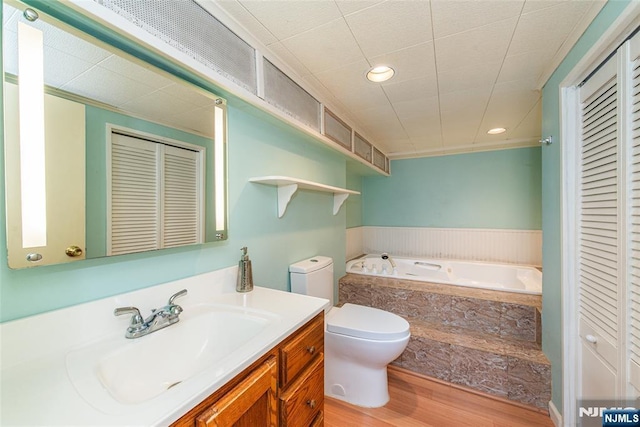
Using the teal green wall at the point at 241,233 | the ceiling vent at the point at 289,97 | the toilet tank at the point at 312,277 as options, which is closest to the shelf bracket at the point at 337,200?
the teal green wall at the point at 241,233

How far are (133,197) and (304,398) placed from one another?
0.99m

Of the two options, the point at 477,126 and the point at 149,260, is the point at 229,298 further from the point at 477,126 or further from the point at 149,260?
the point at 477,126

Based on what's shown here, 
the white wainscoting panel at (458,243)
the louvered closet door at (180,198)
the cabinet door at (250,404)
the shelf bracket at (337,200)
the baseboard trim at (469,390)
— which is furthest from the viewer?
the white wainscoting panel at (458,243)

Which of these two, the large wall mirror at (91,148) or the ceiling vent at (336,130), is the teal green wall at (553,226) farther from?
the large wall mirror at (91,148)

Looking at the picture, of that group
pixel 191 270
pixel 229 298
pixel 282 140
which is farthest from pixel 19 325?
pixel 282 140

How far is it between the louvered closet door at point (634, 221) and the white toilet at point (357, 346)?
92cm

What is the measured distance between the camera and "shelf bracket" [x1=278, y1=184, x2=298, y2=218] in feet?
5.29

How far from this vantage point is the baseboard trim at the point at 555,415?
145 cm

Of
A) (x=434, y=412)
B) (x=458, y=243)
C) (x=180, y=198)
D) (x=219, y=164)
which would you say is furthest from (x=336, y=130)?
(x=458, y=243)

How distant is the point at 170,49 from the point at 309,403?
1.45 meters

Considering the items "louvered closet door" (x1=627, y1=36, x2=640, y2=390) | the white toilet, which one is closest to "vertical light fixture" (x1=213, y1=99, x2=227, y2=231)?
the white toilet

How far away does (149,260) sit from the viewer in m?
0.96

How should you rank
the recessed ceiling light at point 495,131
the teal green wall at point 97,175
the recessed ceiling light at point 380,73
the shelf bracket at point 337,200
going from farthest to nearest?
1. the recessed ceiling light at point 495,131
2. the shelf bracket at point 337,200
3. the recessed ceiling light at point 380,73
4. the teal green wall at point 97,175

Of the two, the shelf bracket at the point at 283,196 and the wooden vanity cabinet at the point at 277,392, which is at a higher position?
the shelf bracket at the point at 283,196
